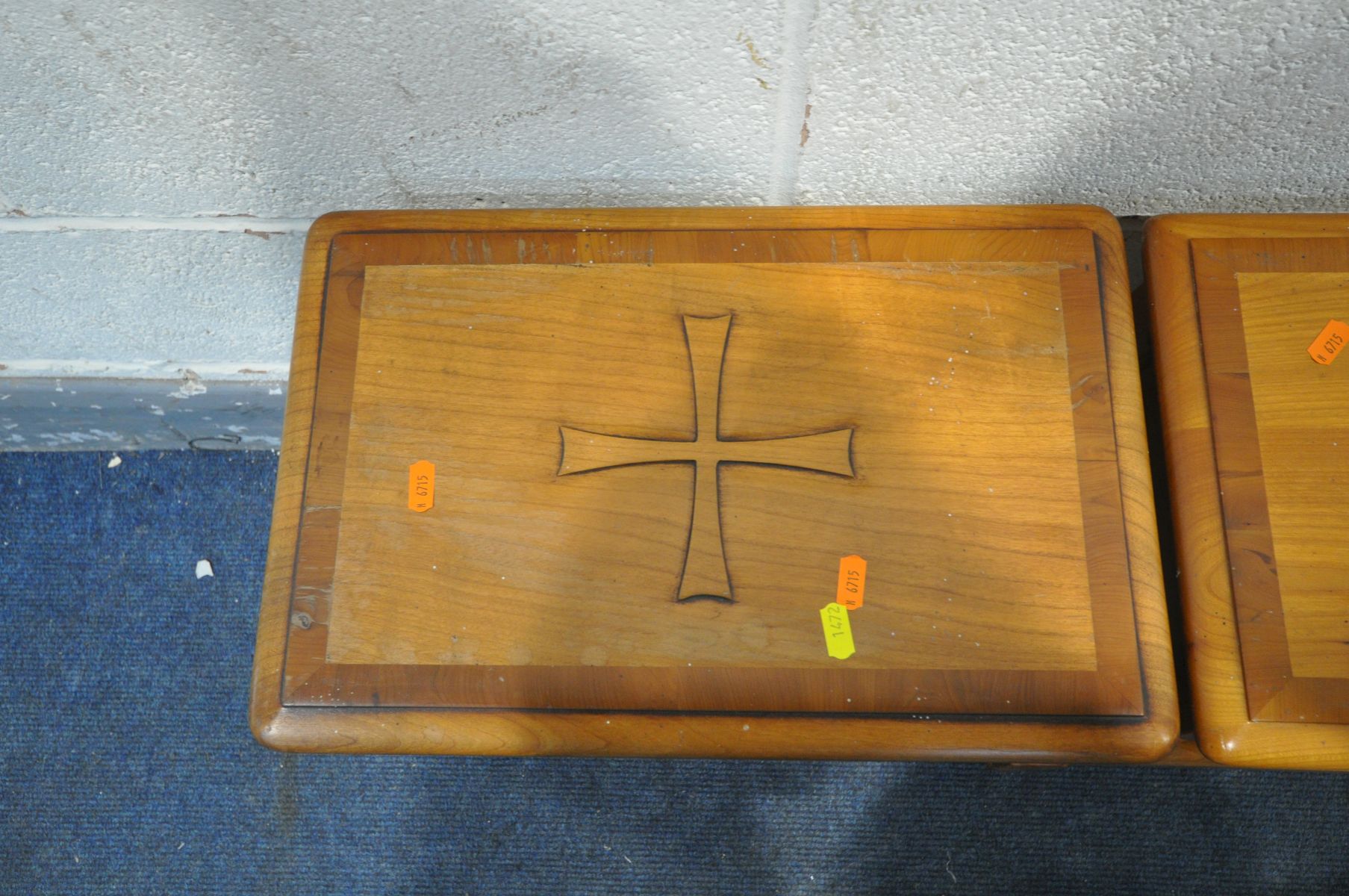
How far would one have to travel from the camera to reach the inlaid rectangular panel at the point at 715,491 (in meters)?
0.69

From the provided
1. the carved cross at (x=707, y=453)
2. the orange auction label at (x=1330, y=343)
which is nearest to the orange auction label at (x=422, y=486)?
the carved cross at (x=707, y=453)

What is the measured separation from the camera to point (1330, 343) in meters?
0.74

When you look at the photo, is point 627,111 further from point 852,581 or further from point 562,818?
point 562,818

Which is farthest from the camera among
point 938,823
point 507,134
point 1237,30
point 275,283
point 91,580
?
point 91,580

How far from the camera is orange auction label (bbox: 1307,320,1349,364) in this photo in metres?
0.74

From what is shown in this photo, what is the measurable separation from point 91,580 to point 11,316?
0.40m

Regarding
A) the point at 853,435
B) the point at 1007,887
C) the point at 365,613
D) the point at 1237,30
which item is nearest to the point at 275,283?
the point at 365,613

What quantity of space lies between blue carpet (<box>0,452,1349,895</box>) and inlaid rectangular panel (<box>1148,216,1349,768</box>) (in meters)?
0.51

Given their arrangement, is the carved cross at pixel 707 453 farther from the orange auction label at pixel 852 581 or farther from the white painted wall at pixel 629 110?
the white painted wall at pixel 629 110

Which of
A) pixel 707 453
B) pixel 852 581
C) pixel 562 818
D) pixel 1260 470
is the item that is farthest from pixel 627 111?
pixel 562 818

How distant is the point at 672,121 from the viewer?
2.50 feet

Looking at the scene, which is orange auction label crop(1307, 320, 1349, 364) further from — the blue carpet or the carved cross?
the blue carpet

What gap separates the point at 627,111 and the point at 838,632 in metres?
0.46

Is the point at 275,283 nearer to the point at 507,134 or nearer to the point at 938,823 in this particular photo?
the point at 507,134
